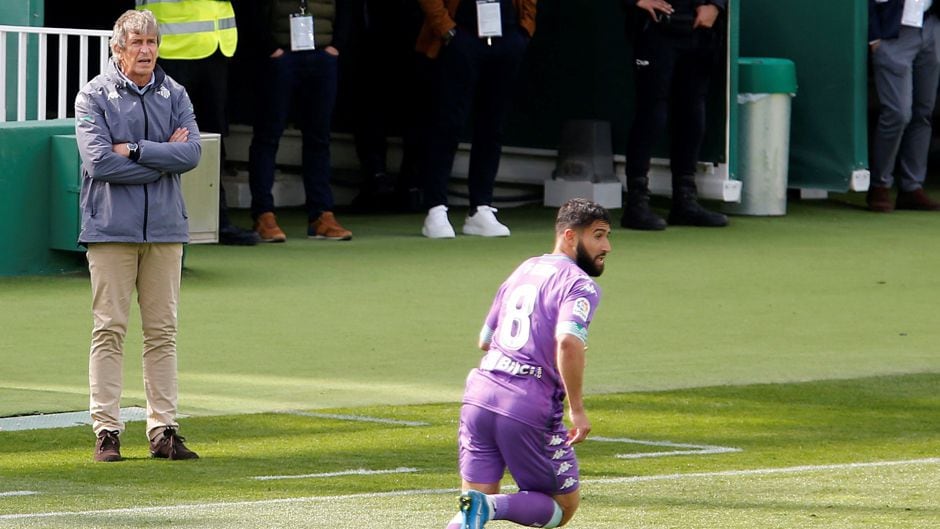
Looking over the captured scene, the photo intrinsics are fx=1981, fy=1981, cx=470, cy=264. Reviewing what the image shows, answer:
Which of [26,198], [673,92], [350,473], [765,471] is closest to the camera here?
[350,473]

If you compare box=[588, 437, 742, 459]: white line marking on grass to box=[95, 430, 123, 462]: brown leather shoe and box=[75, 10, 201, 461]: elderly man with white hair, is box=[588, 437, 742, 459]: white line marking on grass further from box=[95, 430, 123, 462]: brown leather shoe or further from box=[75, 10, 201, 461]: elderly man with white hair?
box=[95, 430, 123, 462]: brown leather shoe

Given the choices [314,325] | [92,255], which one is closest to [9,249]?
[314,325]

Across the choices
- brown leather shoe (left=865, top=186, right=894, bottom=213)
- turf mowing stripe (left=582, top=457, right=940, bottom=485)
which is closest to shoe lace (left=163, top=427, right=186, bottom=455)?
turf mowing stripe (left=582, top=457, right=940, bottom=485)

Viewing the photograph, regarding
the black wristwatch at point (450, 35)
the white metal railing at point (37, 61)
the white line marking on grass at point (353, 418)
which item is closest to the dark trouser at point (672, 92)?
the black wristwatch at point (450, 35)

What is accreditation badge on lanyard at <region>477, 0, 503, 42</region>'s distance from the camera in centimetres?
1447

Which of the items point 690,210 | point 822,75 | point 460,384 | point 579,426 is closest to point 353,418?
point 460,384

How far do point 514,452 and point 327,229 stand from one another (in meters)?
9.09

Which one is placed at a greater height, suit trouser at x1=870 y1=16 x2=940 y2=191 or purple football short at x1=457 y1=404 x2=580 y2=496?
suit trouser at x1=870 y1=16 x2=940 y2=191

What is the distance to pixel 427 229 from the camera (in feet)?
49.6

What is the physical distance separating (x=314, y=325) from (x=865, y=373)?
315cm

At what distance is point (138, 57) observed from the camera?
8016mm

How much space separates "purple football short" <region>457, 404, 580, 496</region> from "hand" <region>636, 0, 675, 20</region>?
945cm

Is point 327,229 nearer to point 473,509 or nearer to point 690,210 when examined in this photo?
point 690,210

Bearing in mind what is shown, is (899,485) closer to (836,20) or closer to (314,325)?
(314,325)
